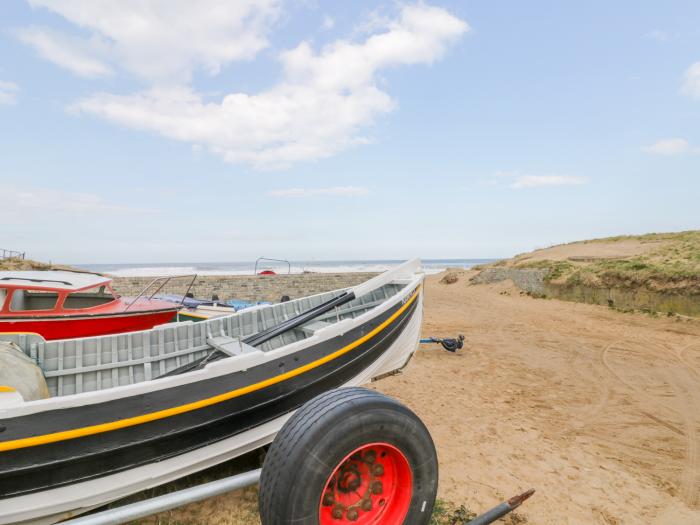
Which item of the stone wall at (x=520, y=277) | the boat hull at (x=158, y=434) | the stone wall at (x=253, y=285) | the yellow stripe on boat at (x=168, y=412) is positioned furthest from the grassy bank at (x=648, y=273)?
the boat hull at (x=158, y=434)

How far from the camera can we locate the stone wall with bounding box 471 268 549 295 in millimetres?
18812

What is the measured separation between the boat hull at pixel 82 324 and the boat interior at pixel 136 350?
3616 millimetres

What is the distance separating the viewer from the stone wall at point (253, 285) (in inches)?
638

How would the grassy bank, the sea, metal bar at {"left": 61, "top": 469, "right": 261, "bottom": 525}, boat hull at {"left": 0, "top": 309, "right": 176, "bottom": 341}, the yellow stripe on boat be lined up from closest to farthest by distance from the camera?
metal bar at {"left": 61, "top": 469, "right": 261, "bottom": 525} < the yellow stripe on boat < boat hull at {"left": 0, "top": 309, "right": 176, "bottom": 341} < the grassy bank < the sea

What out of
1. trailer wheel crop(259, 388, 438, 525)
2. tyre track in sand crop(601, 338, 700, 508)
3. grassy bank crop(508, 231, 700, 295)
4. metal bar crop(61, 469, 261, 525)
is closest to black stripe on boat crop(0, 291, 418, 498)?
metal bar crop(61, 469, 261, 525)

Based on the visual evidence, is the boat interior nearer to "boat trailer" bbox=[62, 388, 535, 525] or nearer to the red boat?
"boat trailer" bbox=[62, 388, 535, 525]

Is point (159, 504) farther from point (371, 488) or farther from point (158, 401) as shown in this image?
point (371, 488)

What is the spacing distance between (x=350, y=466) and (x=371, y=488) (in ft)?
0.76

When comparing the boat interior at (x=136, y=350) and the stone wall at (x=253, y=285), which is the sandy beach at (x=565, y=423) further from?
the stone wall at (x=253, y=285)

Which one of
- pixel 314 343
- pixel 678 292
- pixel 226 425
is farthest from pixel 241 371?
pixel 678 292

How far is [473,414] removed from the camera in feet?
17.1

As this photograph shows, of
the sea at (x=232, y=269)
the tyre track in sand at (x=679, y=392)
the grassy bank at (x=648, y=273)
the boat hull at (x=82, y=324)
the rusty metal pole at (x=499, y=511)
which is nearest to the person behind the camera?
the rusty metal pole at (x=499, y=511)

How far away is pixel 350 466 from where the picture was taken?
2287 mm

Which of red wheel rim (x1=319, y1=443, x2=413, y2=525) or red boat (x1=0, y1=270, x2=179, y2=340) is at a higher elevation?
red boat (x1=0, y1=270, x2=179, y2=340)
